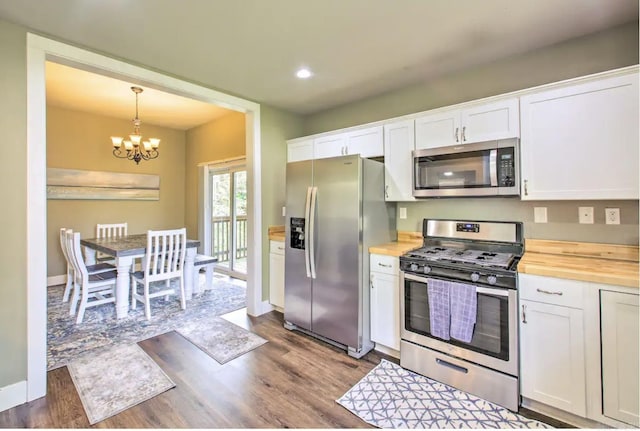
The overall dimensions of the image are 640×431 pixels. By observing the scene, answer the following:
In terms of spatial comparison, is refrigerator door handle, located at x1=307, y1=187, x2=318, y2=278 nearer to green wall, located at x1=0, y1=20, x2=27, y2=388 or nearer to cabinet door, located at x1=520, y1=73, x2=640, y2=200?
cabinet door, located at x1=520, y1=73, x2=640, y2=200

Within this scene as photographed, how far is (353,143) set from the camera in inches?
125

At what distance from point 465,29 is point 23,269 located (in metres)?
3.48

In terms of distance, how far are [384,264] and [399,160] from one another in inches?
38.7

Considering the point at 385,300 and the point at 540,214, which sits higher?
the point at 540,214

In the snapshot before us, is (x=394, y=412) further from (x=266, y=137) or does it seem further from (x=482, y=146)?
(x=266, y=137)

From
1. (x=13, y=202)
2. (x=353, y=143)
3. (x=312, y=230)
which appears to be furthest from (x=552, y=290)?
(x=13, y=202)

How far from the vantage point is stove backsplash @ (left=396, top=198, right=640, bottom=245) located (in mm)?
2080

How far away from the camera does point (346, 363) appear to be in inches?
100

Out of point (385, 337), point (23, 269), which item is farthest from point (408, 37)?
point (23, 269)

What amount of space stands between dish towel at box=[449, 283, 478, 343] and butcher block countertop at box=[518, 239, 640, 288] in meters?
0.35

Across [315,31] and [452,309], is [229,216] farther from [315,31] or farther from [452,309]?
[452,309]

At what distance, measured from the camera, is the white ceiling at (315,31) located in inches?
74.3

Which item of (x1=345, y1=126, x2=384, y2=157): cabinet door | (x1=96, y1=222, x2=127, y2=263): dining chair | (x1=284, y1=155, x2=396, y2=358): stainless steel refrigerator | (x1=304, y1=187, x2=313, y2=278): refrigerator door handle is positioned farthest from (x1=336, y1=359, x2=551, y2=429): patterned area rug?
(x1=96, y1=222, x2=127, y2=263): dining chair

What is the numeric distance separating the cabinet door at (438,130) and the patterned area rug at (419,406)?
6.25 ft
